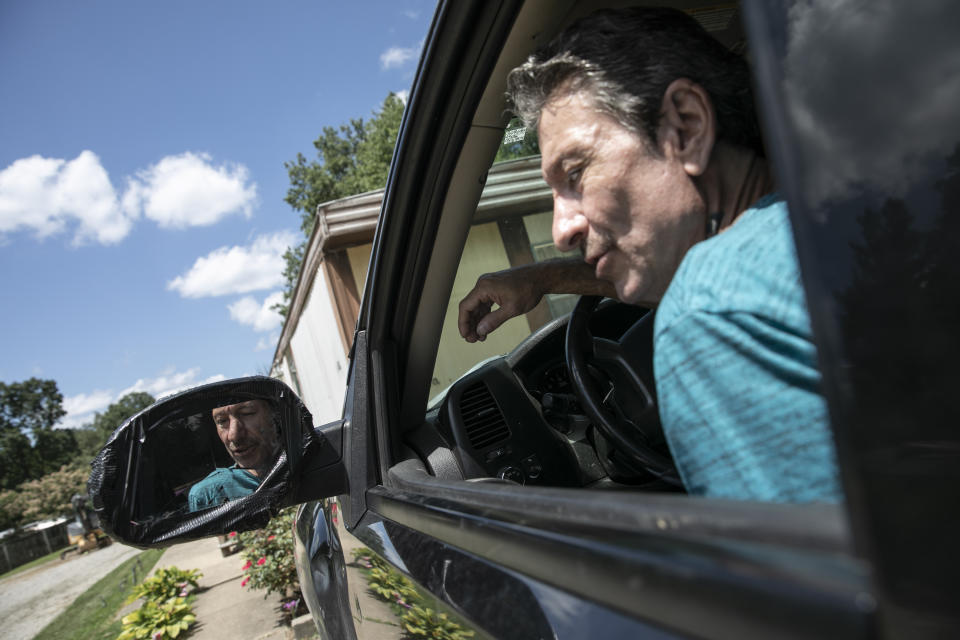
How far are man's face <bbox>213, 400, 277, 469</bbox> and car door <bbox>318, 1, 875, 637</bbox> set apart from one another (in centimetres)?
24

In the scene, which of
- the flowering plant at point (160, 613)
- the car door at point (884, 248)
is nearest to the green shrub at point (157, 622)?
the flowering plant at point (160, 613)

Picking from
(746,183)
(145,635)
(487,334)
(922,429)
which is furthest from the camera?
(145,635)

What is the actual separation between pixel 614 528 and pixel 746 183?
2.48 feet

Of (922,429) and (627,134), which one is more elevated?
(627,134)

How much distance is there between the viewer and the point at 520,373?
2193 mm

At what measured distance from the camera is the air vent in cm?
201

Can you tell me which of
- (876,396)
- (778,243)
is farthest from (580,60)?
(876,396)

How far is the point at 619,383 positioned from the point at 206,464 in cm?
106

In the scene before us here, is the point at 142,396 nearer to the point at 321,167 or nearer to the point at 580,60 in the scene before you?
the point at 321,167

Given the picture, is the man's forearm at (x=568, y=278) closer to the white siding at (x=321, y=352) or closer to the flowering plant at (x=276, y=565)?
the flowering plant at (x=276, y=565)

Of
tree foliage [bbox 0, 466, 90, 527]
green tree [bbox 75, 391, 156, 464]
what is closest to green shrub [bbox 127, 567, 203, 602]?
tree foliage [bbox 0, 466, 90, 527]

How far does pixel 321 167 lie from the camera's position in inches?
1704

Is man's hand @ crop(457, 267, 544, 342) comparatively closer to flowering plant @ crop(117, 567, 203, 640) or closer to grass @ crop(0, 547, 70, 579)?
flowering plant @ crop(117, 567, 203, 640)

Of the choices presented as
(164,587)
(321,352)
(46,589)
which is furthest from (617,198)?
(46,589)
